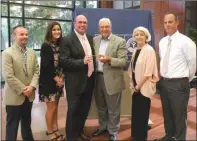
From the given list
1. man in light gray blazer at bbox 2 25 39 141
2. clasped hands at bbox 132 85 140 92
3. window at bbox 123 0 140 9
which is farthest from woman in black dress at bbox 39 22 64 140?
window at bbox 123 0 140 9

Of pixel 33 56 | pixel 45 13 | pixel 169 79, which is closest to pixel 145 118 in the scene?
pixel 169 79

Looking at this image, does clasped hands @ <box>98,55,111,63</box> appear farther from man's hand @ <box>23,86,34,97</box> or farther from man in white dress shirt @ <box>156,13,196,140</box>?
man's hand @ <box>23,86,34,97</box>

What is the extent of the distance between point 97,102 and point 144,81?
0.53 m

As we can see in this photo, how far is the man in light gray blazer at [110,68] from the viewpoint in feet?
5.80

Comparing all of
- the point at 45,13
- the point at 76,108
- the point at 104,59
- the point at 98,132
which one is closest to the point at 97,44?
the point at 104,59

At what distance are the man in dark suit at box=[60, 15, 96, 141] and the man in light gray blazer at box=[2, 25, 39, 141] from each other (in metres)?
0.24

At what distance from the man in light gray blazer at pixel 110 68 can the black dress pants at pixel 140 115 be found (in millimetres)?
184

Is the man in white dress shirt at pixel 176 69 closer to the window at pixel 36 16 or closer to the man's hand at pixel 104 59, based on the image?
the man's hand at pixel 104 59

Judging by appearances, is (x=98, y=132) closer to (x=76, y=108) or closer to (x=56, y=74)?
(x=76, y=108)

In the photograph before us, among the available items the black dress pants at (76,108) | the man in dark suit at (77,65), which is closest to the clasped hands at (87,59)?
the man in dark suit at (77,65)

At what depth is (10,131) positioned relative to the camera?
1.57m

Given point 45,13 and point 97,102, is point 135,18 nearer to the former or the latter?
point 97,102

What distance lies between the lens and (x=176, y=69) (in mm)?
1494

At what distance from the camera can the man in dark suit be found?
1675 mm
